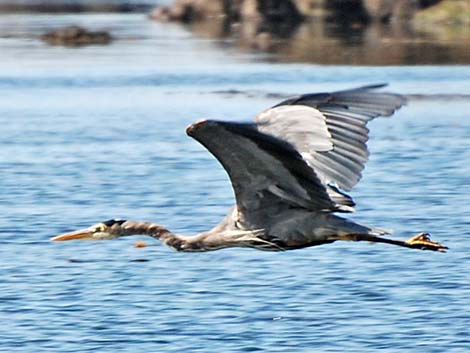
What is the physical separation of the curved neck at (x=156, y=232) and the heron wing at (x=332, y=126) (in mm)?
1281

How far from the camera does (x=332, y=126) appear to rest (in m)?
8.63

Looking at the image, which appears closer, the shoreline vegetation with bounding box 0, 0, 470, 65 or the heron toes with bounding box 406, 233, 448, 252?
the heron toes with bounding box 406, 233, 448, 252

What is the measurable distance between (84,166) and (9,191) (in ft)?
6.34

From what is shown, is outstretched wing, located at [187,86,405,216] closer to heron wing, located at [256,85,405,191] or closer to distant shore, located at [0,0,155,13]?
heron wing, located at [256,85,405,191]

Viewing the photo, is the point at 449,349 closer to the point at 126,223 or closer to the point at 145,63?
the point at 126,223

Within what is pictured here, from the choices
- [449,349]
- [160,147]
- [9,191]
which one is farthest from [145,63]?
[449,349]

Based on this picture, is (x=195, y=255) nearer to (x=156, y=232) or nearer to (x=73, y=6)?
(x=156, y=232)

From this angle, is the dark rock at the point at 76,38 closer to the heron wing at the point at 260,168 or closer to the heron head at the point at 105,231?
the heron head at the point at 105,231

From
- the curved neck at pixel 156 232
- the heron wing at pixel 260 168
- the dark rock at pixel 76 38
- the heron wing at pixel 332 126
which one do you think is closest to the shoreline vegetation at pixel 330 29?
the dark rock at pixel 76 38

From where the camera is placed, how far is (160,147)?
778 inches

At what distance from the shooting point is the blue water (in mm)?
9797

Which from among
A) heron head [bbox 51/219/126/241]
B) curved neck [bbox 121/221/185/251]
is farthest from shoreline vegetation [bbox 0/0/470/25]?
curved neck [bbox 121/221/185/251]

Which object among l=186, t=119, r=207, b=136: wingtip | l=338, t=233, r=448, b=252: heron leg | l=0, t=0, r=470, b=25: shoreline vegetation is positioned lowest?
l=0, t=0, r=470, b=25: shoreline vegetation

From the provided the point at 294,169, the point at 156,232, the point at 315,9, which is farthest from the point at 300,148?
the point at 315,9
